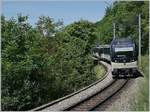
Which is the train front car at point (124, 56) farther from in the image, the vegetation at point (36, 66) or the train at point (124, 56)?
the vegetation at point (36, 66)

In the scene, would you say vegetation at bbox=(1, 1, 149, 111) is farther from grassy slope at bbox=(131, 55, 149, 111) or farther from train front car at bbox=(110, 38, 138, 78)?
train front car at bbox=(110, 38, 138, 78)

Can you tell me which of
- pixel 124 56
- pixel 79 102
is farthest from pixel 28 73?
pixel 79 102

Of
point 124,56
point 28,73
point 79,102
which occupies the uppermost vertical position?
point 124,56

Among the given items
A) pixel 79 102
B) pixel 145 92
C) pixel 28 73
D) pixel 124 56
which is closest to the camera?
pixel 145 92

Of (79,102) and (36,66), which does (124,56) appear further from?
(79,102)

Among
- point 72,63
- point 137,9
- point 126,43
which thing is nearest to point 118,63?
point 126,43

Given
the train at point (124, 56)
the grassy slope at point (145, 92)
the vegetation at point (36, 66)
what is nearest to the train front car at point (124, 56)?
the train at point (124, 56)

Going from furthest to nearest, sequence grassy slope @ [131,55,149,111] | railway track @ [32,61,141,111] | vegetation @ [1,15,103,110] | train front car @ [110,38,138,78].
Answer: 1. train front car @ [110,38,138,78]
2. vegetation @ [1,15,103,110]
3. railway track @ [32,61,141,111]
4. grassy slope @ [131,55,149,111]

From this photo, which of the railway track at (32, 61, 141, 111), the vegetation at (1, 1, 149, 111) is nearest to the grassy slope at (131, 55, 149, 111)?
the vegetation at (1, 1, 149, 111)

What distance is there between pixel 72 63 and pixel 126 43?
11.5m

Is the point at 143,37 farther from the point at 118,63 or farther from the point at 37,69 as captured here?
the point at 37,69

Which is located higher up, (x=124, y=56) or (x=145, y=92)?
(x=124, y=56)

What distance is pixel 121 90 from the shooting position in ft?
85.7

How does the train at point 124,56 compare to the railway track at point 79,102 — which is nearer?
the railway track at point 79,102
